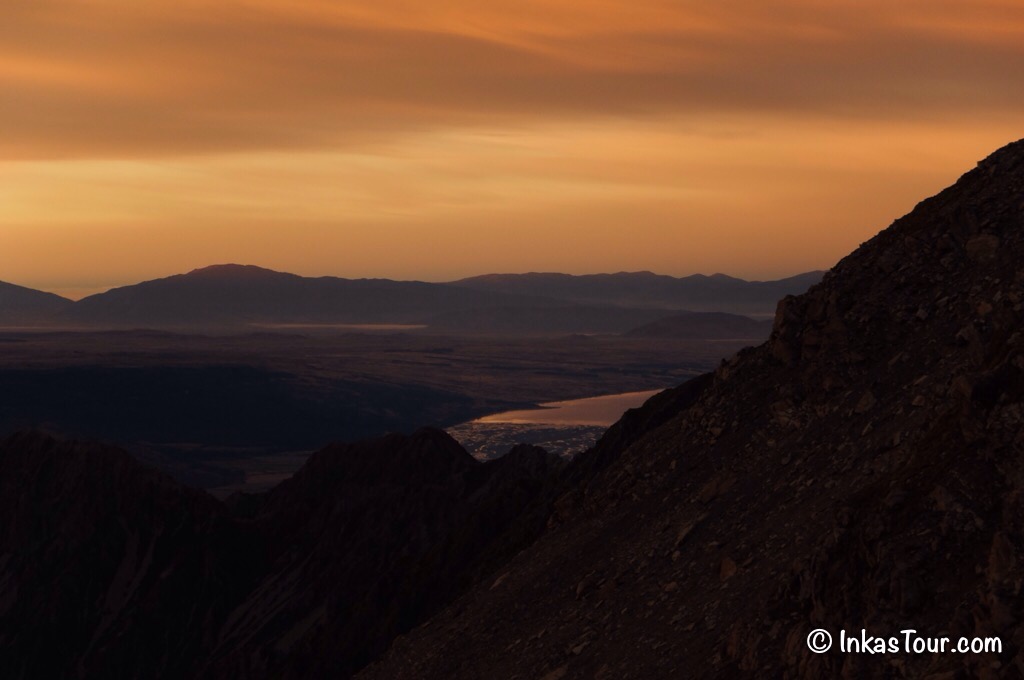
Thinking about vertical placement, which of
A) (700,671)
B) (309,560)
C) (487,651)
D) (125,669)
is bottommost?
(125,669)

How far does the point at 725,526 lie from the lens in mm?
23328

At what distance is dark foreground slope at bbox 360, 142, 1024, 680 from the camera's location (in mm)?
15297

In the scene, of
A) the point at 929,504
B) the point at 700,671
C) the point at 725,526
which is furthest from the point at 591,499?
the point at 929,504

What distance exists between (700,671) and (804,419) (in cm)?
771

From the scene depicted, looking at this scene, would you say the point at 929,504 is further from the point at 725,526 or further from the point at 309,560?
the point at 309,560

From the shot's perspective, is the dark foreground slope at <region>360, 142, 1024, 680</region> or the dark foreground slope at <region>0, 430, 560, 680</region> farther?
the dark foreground slope at <region>0, 430, 560, 680</region>

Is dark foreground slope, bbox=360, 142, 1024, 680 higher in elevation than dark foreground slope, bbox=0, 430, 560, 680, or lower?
higher

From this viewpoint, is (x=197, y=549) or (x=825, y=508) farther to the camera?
(x=197, y=549)

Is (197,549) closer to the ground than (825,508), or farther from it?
closer to the ground

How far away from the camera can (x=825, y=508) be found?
20.7 m

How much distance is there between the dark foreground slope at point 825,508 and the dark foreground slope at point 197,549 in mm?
31111

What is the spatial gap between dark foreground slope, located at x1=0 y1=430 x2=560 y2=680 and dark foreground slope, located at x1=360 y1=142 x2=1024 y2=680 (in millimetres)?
31111

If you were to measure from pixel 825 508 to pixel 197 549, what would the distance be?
6029 centimetres

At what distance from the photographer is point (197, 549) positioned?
2972 inches
